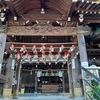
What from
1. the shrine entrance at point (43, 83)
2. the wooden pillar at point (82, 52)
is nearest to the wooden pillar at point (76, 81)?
the wooden pillar at point (82, 52)

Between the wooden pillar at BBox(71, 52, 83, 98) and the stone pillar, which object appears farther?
the stone pillar

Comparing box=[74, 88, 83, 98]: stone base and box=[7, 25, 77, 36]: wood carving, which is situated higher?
box=[7, 25, 77, 36]: wood carving

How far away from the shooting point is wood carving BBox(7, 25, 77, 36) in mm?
4941

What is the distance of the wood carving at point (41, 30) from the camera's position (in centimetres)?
494

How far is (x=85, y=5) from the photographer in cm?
430

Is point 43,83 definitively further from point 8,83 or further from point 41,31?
point 41,31

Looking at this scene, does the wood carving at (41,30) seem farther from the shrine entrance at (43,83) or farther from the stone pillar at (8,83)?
the shrine entrance at (43,83)

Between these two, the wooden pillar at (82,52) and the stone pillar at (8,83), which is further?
the stone pillar at (8,83)

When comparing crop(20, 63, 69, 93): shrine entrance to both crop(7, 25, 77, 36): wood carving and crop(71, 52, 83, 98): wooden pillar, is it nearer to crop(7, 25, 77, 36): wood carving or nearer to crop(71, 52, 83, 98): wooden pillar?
crop(71, 52, 83, 98): wooden pillar

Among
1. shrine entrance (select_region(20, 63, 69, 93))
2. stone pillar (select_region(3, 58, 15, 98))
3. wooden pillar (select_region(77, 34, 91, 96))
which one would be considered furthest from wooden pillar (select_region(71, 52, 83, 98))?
shrine entrance (select_region(20, 63, 69, 93))

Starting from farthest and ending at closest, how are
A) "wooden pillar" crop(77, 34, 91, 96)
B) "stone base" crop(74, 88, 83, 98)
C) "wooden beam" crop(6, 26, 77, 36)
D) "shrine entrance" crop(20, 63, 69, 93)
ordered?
"shrine entrance" crop(20, 63, 69, 93) → "stone base" crop(74, 88, 83, 98) → "wooden beam" crop(6, 26, 77, 36) → "wooden pillar" crop(77, 34, 91, 96)

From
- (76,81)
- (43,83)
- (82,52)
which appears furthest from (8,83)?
(43,83)

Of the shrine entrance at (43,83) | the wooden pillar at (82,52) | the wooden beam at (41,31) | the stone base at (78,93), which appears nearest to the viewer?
the wooden pillar at (82,52)

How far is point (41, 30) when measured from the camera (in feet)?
16.4
